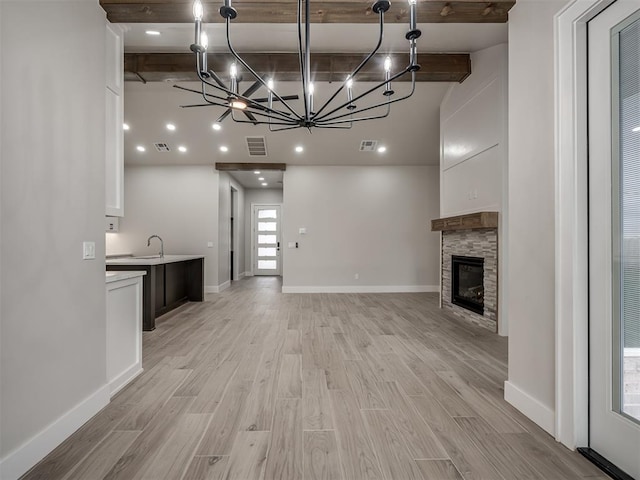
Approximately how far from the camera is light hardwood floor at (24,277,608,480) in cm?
154

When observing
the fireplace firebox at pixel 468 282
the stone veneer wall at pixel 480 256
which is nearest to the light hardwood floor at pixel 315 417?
the stone veneer wall at pixel 480 256

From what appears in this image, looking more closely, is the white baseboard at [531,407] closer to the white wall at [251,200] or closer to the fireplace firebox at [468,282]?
the fireplace firebox at [468,282]

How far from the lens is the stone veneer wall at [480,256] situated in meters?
4.00

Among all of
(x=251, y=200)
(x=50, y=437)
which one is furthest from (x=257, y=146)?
(x=50, y=437)

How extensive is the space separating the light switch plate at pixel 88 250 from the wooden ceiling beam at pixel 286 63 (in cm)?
303

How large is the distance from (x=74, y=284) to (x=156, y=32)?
316 cm

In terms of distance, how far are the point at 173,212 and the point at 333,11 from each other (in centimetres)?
577

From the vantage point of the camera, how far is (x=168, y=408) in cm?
209

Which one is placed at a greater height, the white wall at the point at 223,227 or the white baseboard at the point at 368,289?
the white wall at the point at 223,227

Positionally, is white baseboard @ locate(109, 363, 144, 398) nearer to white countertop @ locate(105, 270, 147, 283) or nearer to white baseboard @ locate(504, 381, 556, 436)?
white countertop @ locate(105, 270, 147, 283)

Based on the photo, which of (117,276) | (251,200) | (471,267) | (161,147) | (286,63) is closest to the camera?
(117,276)

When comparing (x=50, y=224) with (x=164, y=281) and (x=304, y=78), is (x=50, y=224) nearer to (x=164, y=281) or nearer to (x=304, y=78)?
(x=304, y=78)

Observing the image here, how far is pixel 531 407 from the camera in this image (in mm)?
1958

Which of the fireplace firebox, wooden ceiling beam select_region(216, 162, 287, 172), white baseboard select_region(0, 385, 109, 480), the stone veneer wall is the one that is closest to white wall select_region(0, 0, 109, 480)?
white baseboard select_region(0, 385, 109, 480)
